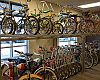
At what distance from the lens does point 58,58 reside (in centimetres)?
443

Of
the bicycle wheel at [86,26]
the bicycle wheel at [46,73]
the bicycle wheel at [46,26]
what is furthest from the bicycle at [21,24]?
the bicycle wheel at [86,26]

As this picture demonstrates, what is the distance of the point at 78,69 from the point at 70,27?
4.33 ft

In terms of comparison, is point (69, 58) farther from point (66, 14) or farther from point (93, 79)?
point (66, 14)

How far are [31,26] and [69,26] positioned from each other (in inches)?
58.4

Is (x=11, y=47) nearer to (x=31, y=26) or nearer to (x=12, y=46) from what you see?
(x=12, y=46)

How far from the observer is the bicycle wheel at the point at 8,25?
3.52 m

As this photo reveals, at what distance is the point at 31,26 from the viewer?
4.00m

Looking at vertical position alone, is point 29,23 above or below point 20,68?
above

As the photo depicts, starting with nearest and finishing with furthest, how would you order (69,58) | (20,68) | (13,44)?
(20,68) → (69,58) → (13,44)

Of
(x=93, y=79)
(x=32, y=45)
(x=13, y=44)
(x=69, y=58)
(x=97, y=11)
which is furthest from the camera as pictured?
(x=97, y=11)

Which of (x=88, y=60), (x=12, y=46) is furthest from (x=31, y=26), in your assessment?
(x=88, y=60)

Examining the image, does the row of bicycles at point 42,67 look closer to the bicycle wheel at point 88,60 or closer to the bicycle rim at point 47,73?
the bicycle rim at point 47,73

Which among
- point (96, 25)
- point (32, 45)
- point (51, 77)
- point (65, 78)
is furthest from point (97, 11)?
point (51, 77)

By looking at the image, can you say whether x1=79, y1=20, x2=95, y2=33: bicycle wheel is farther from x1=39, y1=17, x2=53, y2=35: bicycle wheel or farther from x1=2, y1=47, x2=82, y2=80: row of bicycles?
x1=39, y1=17, x2=53, y2=35: bicycle wheel
